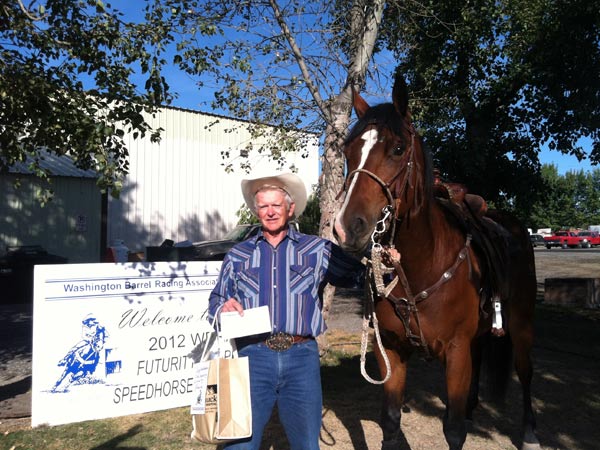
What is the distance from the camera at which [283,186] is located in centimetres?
265

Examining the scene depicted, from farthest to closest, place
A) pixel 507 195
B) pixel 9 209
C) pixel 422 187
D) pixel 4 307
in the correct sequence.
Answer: pixel 9 209, pixel 4 307, pixel 507 195, pixel 422 187

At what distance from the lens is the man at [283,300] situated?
2369 mm

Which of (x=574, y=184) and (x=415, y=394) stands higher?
(x=574, y=184)

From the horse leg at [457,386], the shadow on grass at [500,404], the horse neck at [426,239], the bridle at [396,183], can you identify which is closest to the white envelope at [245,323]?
the bridle at [396,183]

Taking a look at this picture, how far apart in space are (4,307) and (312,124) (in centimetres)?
937

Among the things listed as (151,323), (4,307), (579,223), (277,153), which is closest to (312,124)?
(277,153)

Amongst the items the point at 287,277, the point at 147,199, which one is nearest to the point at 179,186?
→ the point at 147,199

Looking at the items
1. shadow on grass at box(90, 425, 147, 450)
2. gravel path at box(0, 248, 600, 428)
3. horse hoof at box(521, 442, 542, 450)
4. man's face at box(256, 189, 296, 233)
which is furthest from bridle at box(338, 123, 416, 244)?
gravel path at box(0, 248, 600, 428)

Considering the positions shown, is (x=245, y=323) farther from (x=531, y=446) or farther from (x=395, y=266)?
(x=531, y=446)

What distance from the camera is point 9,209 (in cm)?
1584

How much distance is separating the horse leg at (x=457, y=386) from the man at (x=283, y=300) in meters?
0.81

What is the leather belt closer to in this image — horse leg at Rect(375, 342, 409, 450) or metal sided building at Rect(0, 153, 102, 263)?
horse leg at Rect(375, 342, 409, 450)

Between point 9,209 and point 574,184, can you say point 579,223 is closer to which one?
point 574,184

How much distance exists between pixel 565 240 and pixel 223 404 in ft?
179
